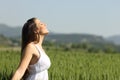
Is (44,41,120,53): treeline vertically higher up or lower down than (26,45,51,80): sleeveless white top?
lower down

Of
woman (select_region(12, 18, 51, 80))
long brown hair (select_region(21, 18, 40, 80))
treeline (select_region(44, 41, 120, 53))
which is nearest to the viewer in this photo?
woman (select_region(12, 18, 51, 80))

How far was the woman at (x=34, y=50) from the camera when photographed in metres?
4.58

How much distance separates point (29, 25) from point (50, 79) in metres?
4.03

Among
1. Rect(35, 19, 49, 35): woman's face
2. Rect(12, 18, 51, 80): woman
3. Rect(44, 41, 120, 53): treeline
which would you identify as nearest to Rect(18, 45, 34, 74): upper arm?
Rect(12, 18, 51, 80): woman

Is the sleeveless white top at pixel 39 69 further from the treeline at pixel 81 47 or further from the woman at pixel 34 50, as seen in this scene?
the treeline at pixel 81 47

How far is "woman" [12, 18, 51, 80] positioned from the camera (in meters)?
4.58

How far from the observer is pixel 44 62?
185 inches

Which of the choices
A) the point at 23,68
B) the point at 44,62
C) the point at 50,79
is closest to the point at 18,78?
the point at 23,68

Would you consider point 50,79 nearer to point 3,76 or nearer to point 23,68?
point 3,76

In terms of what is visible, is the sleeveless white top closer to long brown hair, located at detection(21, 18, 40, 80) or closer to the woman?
the woman

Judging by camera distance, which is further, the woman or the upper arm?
the woman

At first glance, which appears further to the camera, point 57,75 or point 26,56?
point 57,75

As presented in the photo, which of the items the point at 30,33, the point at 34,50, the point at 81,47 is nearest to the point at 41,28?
the point at 30,33

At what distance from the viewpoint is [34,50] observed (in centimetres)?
459
